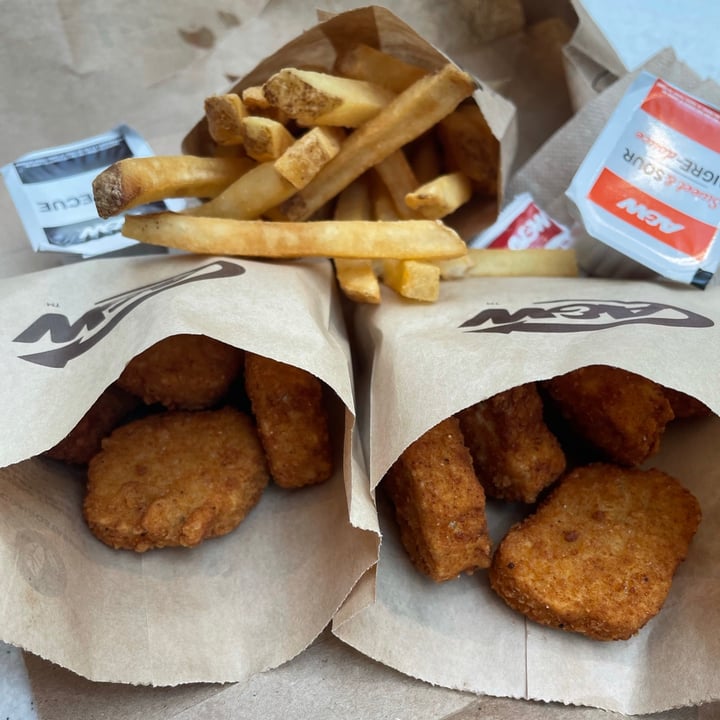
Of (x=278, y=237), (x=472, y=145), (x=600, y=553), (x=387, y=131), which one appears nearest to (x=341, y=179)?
(x=387, y=131)

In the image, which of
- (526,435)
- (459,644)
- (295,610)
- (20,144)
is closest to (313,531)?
(295,610)

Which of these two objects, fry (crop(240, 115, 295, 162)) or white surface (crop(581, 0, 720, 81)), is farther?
white surface (crop(581, 0, 720, 81))

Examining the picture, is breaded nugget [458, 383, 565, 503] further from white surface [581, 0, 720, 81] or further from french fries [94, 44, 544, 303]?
white surface [581, 0, 720, 81]

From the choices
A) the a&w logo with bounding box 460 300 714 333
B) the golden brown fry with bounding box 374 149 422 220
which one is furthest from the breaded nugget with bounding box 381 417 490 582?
the golden brown fry with bounding box 374 149 422 220

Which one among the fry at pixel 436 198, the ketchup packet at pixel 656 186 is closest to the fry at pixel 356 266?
the fry at pixel 436 198

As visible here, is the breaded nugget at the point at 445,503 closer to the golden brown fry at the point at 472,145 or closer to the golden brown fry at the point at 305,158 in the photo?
the golden brown fry at the point at 305,158

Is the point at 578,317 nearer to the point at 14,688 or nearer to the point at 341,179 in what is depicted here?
the point at 341,179

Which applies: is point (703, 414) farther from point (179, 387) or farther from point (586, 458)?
point (179, 387)
